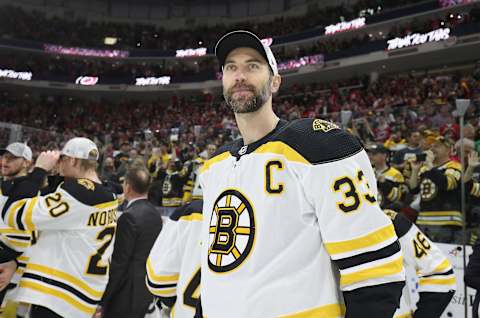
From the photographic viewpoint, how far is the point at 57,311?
9.04ft

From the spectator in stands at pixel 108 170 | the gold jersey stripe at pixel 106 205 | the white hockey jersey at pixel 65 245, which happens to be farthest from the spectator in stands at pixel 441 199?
the spectator in stands at pixel 108 170

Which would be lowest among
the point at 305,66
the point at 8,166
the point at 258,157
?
the point at 258,157

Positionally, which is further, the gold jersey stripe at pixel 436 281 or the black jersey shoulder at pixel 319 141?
the gold jersey stripe at pixel 436 281

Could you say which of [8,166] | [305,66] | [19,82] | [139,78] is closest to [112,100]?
[139,78]

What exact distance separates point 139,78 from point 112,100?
11.1ft

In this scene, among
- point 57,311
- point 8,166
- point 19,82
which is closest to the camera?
point 57,311

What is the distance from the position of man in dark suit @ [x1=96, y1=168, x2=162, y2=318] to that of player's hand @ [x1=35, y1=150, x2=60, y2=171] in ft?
2.37

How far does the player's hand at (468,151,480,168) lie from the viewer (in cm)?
482

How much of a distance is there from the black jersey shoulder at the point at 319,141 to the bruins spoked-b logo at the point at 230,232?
0.80 ft

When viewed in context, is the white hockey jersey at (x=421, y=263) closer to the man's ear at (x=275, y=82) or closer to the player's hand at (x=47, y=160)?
the man's ear at (x=275, y=82)

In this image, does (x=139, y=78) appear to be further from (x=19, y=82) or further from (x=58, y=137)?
(x=58, y=137)

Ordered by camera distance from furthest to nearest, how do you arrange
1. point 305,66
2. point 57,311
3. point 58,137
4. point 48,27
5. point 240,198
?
point 48,27, point 305,66, point 58,137, point 57,311, point 240,198

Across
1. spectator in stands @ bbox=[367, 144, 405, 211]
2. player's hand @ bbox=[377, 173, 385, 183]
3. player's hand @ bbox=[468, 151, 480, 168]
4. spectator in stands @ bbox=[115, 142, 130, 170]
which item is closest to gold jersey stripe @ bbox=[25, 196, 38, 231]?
spectator in stands @ bbox=[367, 144, 405, 211]

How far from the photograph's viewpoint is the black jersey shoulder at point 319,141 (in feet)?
4.43
